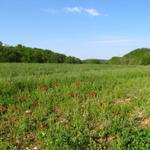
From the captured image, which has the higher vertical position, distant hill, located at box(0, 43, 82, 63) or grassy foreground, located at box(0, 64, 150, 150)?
distant hill, located at box(0, 43, 82, 63)

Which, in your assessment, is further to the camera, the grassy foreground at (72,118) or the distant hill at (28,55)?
the distant hill at (28,55)

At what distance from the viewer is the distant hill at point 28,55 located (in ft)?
152

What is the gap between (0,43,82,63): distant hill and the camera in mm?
46316

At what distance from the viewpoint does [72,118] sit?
5.23 m

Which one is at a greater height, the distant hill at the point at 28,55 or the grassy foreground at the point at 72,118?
the distant hill at the point at 28,55

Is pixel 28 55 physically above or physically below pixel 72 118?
above

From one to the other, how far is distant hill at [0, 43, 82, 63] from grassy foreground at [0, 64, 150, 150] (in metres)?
39.7

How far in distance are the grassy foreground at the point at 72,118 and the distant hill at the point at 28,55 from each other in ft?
130

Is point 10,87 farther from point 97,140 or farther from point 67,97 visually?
point 97,140

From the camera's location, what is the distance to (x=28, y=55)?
50.0 meters

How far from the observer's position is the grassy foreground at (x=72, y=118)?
396cm

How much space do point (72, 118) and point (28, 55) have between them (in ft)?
150

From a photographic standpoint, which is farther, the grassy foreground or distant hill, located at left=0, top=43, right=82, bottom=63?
distant hill, located at left=0, top=43, right=82, bottom=63

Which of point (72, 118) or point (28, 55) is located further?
point (28, 55)
